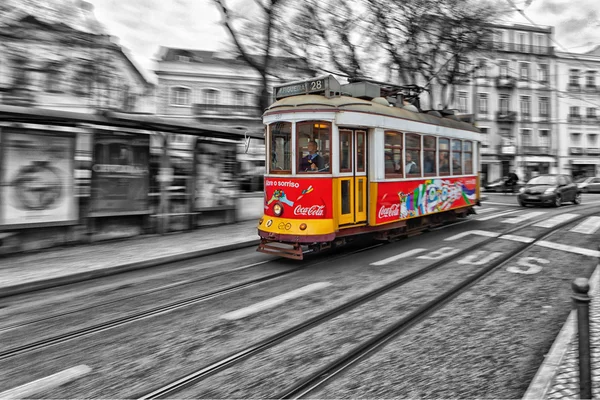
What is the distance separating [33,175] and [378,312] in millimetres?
8232

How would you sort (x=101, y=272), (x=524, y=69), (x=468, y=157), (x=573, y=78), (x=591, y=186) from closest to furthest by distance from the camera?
(x=101, y=272) < (x=468, y=157) < (x=591, y=186) < (x=524, y=69) < (x=573, y=78)

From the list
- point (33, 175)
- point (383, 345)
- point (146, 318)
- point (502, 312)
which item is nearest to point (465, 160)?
point (502, 312)

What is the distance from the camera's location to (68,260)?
7949 mm

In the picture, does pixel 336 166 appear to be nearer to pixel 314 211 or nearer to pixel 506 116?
pixel 314 211

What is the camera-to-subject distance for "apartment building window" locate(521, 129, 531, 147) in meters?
42.4

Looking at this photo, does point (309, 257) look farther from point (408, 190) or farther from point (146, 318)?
point (146, 318)

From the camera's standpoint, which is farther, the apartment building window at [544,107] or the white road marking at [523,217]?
the apartment building window at [544,107]

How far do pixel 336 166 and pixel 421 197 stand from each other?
→ 342 cm

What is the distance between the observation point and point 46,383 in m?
3.31

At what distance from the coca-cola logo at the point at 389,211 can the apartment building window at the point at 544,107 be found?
142ft

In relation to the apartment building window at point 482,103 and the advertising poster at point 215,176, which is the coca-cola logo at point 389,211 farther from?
the apartment building window at point 482,103

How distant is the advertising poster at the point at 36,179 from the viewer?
27.5 ft

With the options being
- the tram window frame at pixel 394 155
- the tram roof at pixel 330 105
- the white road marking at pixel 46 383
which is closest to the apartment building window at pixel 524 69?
the tram roof at pixel 330 105

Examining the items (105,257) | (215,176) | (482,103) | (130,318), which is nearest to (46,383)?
(130,318)
